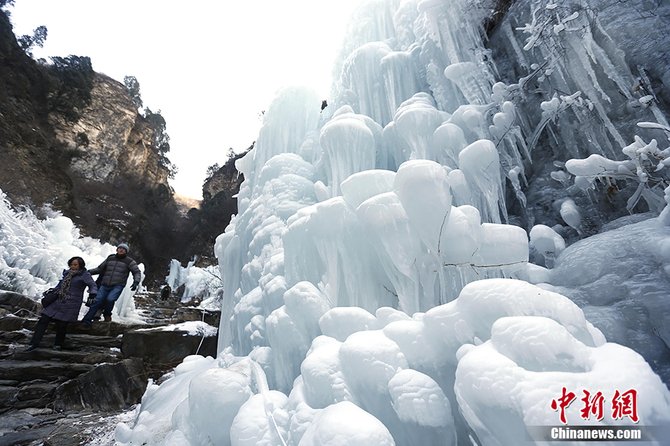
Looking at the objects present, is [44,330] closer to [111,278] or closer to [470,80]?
[111,278]

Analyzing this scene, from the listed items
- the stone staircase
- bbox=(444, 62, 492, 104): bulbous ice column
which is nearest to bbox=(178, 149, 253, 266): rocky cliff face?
the stone staircase

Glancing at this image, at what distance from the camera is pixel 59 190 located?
744 inches

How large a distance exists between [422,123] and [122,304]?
9696 mm

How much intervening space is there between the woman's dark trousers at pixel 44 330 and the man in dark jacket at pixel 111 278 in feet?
3.15

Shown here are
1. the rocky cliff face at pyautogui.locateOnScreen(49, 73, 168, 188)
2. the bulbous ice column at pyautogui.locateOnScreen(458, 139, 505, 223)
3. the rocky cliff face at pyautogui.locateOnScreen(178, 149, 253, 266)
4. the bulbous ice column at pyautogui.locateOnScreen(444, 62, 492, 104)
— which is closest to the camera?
the bulbous ice column at pyautogui.locateOnScreen(458, 139, 505, 223)

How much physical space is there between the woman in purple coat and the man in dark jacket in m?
0.92

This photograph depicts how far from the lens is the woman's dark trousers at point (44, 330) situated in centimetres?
515

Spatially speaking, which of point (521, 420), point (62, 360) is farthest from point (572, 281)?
point (62, 360)

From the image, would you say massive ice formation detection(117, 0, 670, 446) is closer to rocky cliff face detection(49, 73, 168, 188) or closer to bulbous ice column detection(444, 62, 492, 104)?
bulbous ice column detection(444, 62, 492, 104)

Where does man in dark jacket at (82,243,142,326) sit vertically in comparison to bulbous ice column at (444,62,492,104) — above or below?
below

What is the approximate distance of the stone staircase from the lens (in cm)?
334

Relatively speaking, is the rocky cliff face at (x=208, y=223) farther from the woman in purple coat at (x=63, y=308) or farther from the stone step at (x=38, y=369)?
the stone step at (x=38, y=369)

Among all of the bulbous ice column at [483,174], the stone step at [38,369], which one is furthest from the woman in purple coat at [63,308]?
the bulbous ice column at [483,174]

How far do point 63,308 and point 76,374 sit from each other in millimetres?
1098
